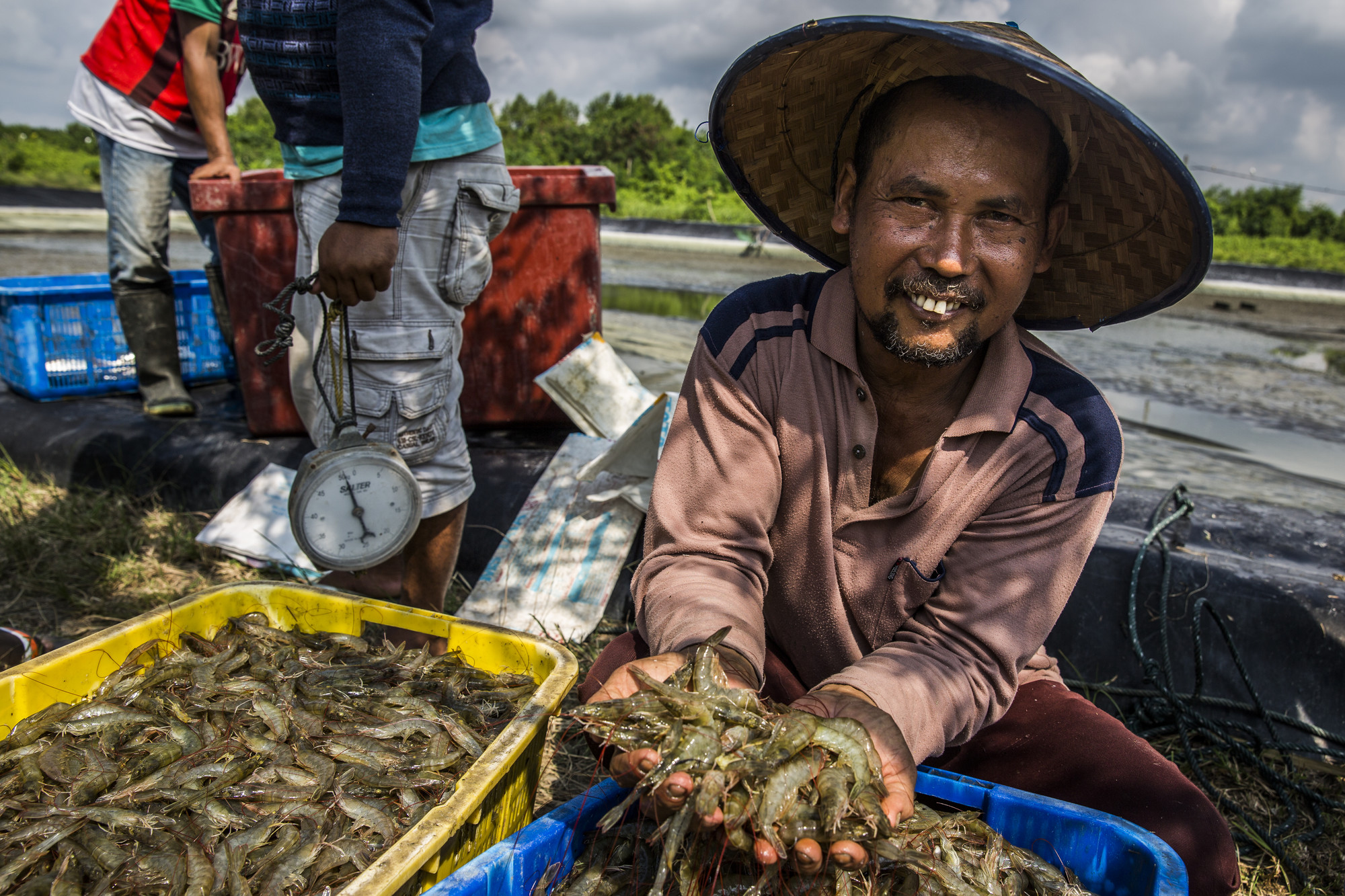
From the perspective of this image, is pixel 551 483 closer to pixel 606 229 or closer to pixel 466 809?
pixel 466 809

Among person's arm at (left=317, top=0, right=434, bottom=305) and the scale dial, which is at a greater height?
person's arm at (left=317, top=0, right=434, bottom=305)

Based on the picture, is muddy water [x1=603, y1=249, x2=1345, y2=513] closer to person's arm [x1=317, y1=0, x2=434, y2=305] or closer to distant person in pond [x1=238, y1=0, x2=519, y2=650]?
distant person in pond [x1=238, y1=0, x2=519, y2=650]

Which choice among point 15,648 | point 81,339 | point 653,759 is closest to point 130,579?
point 15,648

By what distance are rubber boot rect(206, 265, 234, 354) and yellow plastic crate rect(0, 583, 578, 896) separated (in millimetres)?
2657

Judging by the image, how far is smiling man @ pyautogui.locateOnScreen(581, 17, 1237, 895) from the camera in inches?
72.0

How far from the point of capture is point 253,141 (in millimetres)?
32844

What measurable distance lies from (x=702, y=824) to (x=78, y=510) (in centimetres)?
403

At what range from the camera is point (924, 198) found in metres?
1.86

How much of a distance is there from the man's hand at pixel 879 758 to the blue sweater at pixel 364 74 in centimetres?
183

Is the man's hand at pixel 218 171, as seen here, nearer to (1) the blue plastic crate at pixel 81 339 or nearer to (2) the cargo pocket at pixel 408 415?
(1) the blue plastic crate at pixel 81 339

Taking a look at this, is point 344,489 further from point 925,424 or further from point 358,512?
point 925,424

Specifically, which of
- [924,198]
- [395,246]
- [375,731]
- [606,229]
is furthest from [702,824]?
[606,229]

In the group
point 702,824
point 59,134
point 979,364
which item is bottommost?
point 702,824

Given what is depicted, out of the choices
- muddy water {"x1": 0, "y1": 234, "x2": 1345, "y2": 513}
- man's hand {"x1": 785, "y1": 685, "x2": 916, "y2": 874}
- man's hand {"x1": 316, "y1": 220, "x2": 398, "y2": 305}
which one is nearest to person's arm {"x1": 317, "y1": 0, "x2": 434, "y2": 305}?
man's hand {"x1": 316, "y1": 220, "x2": 398, "y2": 305}
